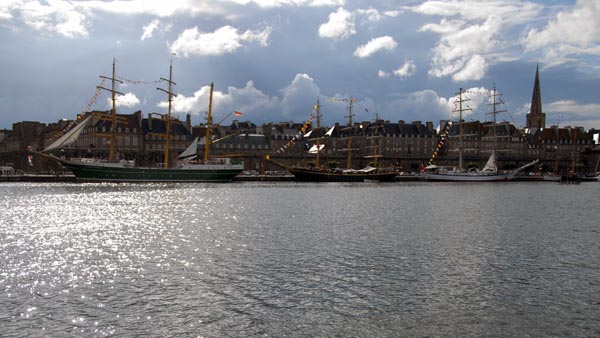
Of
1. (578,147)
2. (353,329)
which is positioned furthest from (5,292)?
(578,147)

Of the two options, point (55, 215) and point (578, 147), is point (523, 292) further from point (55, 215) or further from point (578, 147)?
point (578, 147)

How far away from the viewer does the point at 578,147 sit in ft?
575

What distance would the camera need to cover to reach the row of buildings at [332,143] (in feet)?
445

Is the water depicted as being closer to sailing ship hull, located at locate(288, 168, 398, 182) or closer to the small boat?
sailing ship hull, located at locate(288, 168, 398, 182)

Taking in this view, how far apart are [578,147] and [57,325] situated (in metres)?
181

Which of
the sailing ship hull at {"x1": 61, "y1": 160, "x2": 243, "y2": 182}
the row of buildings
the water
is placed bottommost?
the water

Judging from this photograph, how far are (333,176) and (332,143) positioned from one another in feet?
139

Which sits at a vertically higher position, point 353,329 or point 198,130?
point 198,130

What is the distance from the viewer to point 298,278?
65.3 ft

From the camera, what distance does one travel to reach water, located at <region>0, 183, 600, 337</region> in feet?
49.1

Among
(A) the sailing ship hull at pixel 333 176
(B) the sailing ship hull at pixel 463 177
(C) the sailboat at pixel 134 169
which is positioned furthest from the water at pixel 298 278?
(B) the sailing ship hull at pixel 463 177

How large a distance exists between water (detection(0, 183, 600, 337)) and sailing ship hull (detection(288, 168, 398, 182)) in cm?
7522

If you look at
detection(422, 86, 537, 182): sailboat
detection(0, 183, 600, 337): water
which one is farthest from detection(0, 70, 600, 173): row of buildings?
detection(0, 183, 600, 337): water

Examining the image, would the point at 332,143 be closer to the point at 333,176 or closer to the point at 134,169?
the point at 333,176
